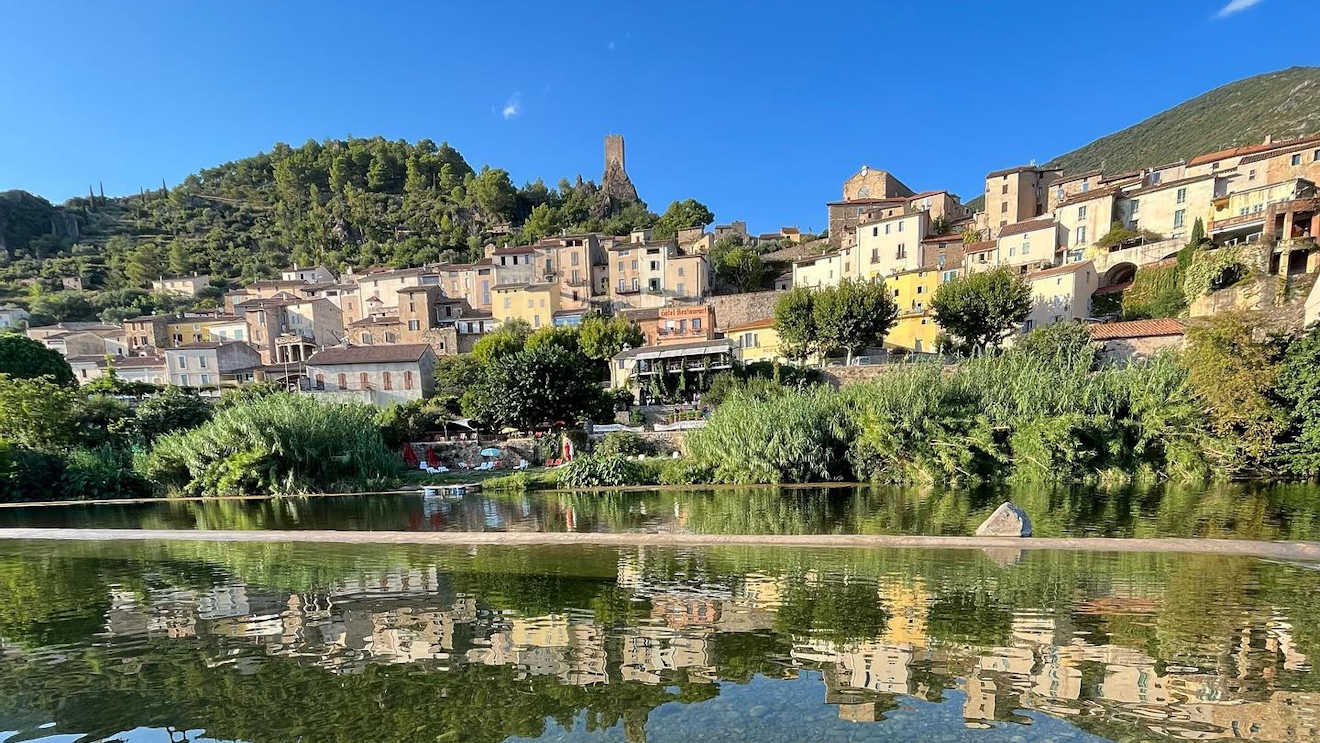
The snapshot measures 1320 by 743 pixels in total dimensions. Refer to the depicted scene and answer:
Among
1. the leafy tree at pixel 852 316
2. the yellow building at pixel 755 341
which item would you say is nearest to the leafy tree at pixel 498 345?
the yellow building at pixel 755 341

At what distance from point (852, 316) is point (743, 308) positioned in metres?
15.3

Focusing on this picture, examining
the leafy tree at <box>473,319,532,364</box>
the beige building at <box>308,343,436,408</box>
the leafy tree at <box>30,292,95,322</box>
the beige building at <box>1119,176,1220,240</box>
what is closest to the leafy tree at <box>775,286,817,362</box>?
the leafy tree at <box>473,319,532,364</box>

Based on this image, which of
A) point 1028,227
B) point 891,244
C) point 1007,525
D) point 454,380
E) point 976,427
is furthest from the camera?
point 891,244

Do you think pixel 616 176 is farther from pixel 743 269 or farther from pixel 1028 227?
pixel 1028 227

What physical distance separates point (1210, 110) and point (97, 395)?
155607mm

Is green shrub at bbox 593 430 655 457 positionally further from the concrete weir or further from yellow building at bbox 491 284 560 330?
yellow building at bbox 491 284 560 330

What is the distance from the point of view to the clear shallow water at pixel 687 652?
16.5ft

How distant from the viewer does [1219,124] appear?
89188mm

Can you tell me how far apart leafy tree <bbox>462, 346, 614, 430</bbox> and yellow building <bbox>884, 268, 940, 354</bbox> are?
66.8 ft

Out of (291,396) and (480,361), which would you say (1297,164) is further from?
(291,396)

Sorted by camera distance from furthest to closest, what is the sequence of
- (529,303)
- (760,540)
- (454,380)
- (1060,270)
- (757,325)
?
1. (529,303)
2. (757,325)
3. (454,380)
4. (1060,270)
5. (760,540)

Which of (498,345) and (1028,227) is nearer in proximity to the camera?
(1028,227)

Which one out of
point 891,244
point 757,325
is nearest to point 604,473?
point 757,325

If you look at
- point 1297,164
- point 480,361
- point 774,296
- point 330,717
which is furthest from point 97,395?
point 1297,164
